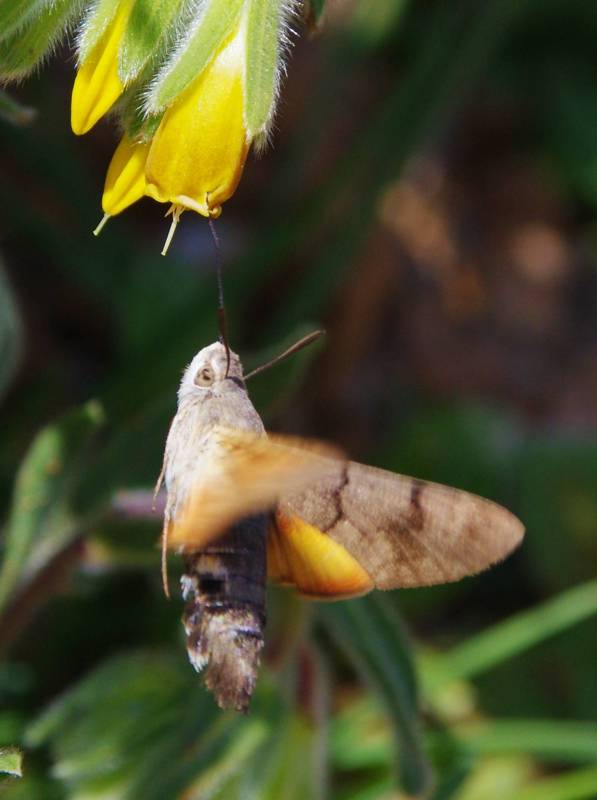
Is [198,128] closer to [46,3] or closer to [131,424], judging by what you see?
[46,3]

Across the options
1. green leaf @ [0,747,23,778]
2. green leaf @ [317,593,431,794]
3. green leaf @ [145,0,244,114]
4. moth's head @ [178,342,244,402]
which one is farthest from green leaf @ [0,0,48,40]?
green leaf @ [317,593,431,794]

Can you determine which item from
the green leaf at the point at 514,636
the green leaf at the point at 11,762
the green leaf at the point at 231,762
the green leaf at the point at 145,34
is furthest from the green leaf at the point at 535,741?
the green leaf at the point at 145,34

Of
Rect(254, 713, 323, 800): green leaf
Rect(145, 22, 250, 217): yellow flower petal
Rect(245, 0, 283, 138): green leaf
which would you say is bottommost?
Rect(254, 713, 323, 800): green leaf

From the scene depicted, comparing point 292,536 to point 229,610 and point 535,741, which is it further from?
point 535,741

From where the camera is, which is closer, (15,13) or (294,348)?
(15,13)

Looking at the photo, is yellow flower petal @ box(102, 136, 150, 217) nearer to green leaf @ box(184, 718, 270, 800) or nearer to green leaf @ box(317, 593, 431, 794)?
green leaf @ box(317, 593, 431, 794)

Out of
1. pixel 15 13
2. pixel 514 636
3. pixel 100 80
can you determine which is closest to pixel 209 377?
pixel 100 80

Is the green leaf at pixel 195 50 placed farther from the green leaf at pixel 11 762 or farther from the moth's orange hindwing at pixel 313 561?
the green leaf at pixel 11 762
